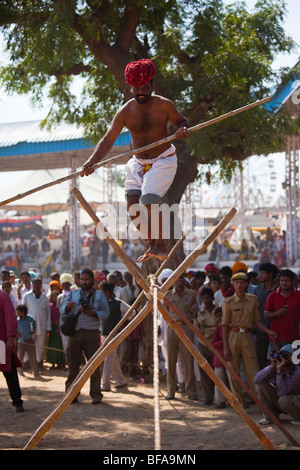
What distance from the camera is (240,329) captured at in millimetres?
8227

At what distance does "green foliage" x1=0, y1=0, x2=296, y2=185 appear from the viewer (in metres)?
10.5

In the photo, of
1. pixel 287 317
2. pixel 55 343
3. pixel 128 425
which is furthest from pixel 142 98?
pixel 55 343

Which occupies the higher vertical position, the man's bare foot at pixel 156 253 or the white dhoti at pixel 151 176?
the white dhoti at pixel 151 176

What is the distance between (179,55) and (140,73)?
6625mm

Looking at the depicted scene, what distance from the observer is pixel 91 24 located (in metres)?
10.4

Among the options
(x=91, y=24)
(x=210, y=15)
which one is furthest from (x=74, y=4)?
(x=210, y=15)

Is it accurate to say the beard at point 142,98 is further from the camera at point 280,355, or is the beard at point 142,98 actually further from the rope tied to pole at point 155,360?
the camera at point 280,355

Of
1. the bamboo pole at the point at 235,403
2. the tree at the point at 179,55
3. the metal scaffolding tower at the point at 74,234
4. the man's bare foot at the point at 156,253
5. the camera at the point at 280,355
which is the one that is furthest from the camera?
the metal scaffolding tower at the point at 74,234

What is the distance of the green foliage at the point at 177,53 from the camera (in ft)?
34.6

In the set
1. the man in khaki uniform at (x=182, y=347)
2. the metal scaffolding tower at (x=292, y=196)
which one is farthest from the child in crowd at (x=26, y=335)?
the metal scaffolding tower at (x=292, y=196)

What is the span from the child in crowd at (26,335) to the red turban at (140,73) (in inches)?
251

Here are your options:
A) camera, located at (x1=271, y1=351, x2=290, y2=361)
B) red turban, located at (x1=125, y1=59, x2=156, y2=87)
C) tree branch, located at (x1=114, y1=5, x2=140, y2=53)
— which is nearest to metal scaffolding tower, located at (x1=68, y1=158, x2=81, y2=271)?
tree branch, located at (x1=114, y1=5, x2=140, y2=53)

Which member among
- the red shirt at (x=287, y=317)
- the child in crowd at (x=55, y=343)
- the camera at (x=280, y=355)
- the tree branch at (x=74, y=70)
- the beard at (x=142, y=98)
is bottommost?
the child in crowd at (x=55, y=343)
